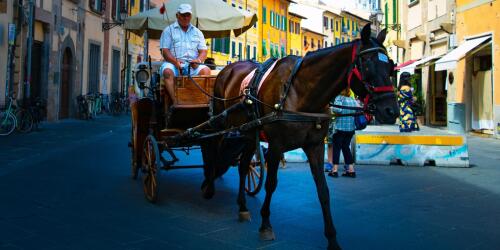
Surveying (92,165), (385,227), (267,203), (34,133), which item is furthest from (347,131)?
(34,133)

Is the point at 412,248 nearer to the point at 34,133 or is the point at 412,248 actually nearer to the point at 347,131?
the point at 347,131

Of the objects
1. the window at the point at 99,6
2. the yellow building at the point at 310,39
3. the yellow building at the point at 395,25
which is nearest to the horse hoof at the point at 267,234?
the window at the point at 99,6

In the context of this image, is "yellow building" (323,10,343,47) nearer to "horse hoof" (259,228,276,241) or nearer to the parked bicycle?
the parked bicycle

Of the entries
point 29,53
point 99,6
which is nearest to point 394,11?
point 99,6

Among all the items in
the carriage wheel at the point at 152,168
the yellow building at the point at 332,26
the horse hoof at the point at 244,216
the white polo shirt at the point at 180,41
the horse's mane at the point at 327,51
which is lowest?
the horse hoof at the point at 244,216

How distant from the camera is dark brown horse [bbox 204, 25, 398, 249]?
381cm

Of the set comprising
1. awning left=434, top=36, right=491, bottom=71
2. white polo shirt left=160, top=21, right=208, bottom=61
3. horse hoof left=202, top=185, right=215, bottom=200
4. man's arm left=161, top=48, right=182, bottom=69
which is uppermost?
awning left=434, top=36, right=491, bottom=71

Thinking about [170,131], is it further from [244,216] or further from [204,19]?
[204,19]

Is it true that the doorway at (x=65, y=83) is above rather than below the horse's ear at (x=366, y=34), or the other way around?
above

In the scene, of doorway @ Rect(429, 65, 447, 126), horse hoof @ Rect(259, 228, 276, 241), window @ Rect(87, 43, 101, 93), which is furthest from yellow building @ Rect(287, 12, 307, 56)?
horse hoof @ Rect(259, 228, 276, 241)

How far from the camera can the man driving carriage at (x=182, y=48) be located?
242 inches

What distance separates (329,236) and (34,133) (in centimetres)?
1275

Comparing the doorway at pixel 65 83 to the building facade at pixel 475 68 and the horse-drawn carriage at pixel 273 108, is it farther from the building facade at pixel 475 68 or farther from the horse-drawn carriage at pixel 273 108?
the horse-drawn carriage at pixel 273 108

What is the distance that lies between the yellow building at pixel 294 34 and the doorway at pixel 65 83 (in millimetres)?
41728
